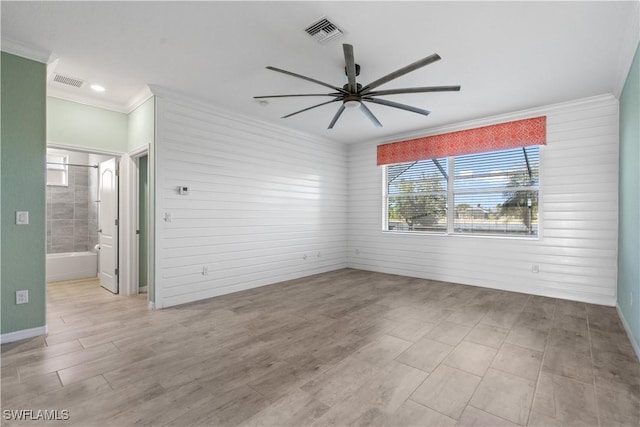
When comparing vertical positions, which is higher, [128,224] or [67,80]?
[67,80]

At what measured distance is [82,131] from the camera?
13.8 feet

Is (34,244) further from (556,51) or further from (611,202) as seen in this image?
(611,202)

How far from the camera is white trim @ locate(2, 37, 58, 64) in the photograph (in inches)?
113

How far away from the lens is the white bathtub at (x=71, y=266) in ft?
17.9

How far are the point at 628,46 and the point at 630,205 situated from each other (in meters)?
1.54

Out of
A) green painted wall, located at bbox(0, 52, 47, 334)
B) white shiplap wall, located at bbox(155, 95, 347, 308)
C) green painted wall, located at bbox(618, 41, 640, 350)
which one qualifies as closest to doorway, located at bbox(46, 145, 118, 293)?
white shiplap wall, located at bbox(155, 95, 347, 308)

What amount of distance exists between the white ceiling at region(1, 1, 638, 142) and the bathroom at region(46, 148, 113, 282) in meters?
2.92

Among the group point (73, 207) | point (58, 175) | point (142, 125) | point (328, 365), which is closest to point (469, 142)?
point (328, 365)

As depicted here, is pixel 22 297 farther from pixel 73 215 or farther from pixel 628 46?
pixel 628 46

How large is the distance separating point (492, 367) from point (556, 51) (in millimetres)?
3051

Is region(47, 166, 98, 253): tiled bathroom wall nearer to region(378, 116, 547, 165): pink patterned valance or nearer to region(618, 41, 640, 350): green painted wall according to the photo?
region(378, 116, 547, 165): pink patterned valance

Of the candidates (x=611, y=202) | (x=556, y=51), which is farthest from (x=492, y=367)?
(x=611, y=202)

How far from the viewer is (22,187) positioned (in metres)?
3.01

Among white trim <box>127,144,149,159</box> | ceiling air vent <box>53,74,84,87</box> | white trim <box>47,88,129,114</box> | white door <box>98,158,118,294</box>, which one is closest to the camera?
ceiling air vent <box>53,74,84,87</box>
